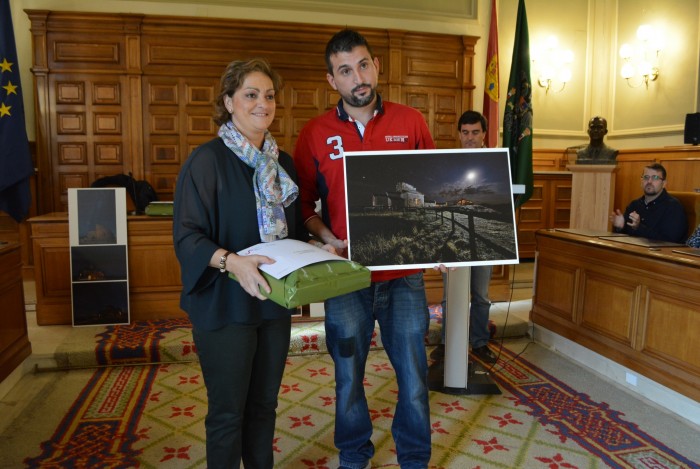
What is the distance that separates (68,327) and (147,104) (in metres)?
2.84

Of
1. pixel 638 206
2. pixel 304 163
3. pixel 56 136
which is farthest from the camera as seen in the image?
pixel 56 136

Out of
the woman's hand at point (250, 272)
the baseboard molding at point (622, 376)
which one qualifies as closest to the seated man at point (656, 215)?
the baseboard molding at point (622, 376)

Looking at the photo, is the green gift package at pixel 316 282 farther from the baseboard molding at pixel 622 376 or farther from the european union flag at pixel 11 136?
the european union flag at pixel 11 136

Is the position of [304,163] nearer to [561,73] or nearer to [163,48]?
[163,48]

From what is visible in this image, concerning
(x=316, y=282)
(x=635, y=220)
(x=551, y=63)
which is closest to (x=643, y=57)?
(x=551, y=63)

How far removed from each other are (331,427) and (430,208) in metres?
1.45

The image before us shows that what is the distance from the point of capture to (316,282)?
146 cm

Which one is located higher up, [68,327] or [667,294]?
[667,294]

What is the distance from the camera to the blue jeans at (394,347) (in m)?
2.04

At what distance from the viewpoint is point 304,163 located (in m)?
2.11

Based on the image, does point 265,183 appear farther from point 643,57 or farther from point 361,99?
point 643,57

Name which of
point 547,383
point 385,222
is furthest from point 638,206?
point 385,222

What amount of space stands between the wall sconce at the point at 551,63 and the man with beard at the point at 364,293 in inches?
232

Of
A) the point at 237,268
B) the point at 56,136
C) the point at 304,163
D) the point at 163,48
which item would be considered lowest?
the point at 237,268
